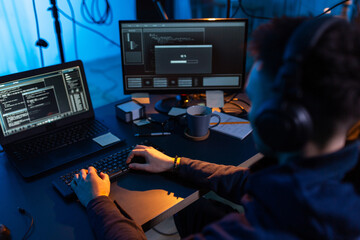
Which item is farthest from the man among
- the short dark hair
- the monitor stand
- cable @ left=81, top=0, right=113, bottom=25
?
cable @ left=81, top=0, right=113, bottom=25

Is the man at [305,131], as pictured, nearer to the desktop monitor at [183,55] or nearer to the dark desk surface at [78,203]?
the dark desk surface at [78,203]

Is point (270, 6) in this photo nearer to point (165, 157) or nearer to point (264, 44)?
point (165, 157)

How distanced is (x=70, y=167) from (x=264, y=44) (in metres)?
0.82

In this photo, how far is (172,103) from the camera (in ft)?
5.30

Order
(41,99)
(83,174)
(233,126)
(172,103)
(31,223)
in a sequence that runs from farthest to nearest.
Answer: (172,103), (233,126), (41,99), (83,174), (31,223)

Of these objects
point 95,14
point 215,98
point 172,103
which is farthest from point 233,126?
point 95,14

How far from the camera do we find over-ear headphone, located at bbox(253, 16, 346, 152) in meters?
0.53

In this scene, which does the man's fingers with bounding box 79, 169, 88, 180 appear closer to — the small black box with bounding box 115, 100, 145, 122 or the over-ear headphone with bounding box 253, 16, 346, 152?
the small black box with bounding box 115, 100, 145, 122

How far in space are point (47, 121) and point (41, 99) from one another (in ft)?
0.33

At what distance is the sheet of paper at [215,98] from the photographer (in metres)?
1.49

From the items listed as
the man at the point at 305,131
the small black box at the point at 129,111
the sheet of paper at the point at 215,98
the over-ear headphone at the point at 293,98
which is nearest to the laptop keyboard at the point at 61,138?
the small black box at the point at 129,111

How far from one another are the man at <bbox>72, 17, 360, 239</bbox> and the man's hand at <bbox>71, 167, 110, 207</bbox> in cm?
40

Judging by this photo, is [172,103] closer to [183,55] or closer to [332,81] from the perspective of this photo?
[183,55]

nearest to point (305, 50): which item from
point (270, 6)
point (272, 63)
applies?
point (272, 63)
